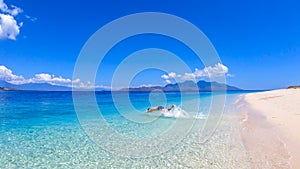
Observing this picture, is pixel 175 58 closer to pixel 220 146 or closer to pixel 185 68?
pixel 185 68

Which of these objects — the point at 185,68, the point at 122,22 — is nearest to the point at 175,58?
the point at 185,68

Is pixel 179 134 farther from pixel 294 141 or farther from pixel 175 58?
pixel 175 58

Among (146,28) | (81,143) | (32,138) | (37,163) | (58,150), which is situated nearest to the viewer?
(37,163)

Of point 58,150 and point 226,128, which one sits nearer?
point 58,150

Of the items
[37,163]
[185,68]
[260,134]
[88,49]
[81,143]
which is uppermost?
→ [185,68]

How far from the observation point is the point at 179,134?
1020cm

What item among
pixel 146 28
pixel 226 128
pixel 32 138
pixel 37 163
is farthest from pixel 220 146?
pixel 32 138

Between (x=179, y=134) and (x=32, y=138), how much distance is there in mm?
6372

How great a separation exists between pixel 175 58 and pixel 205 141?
783 centimetres

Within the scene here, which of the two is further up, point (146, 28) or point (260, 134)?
point (146, 28)

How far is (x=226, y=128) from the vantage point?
11.5m

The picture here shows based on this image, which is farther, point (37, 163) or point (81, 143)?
point (81, 143)

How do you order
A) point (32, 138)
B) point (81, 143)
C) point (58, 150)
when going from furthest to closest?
point (32, 138) < point (81, 143) < point (58, 150)

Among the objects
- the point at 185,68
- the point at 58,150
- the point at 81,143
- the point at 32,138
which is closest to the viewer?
the point at 58,150
